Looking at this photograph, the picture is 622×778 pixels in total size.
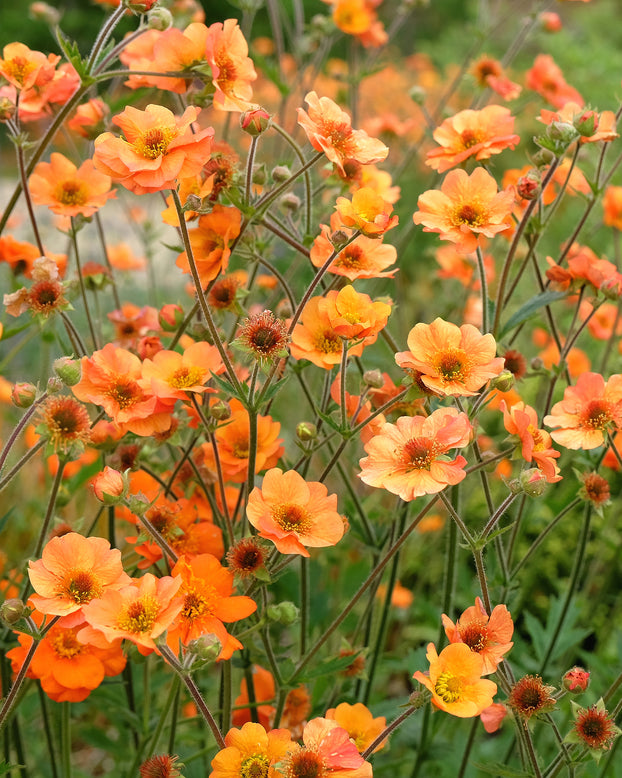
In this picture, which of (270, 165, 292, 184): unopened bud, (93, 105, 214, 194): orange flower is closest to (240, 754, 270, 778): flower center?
(93, 105, 214, 194): orange flower

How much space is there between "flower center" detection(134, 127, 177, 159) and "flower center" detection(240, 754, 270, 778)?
1.00 meters

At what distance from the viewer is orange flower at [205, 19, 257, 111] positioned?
1595 mm

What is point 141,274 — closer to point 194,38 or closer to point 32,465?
point 32,465

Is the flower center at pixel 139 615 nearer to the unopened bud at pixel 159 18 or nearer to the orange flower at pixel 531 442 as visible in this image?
the orange flower at pixel 531 442

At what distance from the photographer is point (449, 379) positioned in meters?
1.44

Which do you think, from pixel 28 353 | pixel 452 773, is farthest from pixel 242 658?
pixel 28 353

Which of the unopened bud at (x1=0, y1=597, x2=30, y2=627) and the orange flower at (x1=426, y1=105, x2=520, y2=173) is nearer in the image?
the unopened bud at (x1=0, y1=597, x2=30, y2=627)

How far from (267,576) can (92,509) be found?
256cm

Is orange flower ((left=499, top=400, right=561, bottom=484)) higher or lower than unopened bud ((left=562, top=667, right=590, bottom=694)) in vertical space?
higher

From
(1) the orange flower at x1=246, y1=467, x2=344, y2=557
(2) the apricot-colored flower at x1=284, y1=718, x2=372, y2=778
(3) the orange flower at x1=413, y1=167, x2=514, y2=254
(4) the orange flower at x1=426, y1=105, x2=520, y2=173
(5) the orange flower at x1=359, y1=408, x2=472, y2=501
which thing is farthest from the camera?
(4) the orange flower at x1=426, y1=105, x2=520, y2=173

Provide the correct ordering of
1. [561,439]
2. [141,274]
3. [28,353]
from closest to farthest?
[561,439]
[28,353]
[141,274]

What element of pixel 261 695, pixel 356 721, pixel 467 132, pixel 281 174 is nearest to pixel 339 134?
pixel 281 174

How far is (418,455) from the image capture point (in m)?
1.34

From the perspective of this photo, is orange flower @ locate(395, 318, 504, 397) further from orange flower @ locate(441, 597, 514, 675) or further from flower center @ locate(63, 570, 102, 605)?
flower center @ locate(63, 570, 102, 605)
